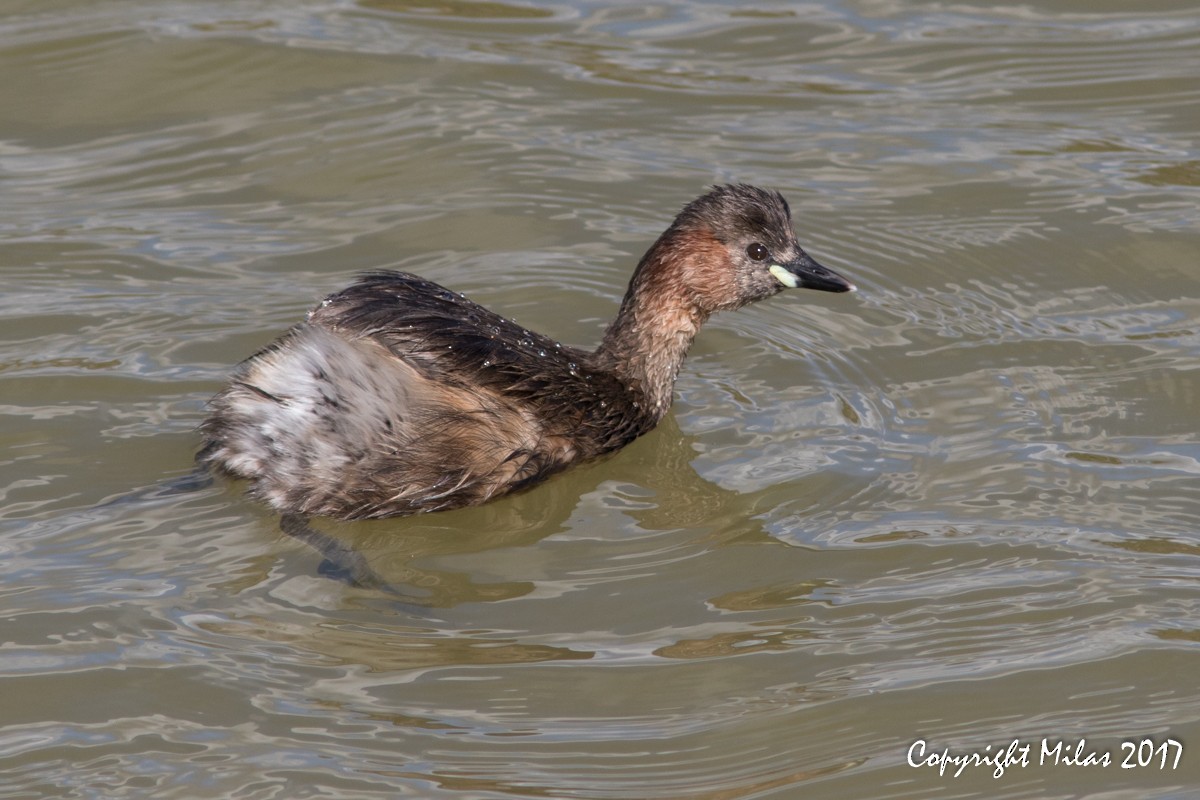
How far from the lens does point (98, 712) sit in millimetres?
4633

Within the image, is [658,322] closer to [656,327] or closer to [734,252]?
[656,327]

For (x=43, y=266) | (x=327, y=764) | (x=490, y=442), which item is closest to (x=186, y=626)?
(x=327, y=764)

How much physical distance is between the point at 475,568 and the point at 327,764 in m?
1.05

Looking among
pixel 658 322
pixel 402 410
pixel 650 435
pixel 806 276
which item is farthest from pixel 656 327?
pixel 402 410

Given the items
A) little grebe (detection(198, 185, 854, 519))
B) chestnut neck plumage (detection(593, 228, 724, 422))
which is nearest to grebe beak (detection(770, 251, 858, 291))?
chestnut neck plumage (detection(593, 228, 724, 422))

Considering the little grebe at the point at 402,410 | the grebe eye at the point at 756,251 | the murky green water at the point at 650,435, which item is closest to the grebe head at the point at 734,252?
the grebe eye at the point at 756,251

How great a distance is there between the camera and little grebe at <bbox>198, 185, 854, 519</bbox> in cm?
540

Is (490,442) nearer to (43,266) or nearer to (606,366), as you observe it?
(606,366)

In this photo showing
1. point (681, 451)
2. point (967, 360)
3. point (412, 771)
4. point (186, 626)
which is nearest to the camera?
point (412, 771)

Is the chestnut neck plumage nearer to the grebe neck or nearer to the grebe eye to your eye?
the grebe neck

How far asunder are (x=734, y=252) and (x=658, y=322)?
A: 39 cm

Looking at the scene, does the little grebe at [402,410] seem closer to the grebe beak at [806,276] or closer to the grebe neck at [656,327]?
the grebe neck at [656,327]

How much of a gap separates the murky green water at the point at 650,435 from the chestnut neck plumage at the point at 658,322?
7.5 inches

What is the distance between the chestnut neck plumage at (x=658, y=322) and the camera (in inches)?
249
